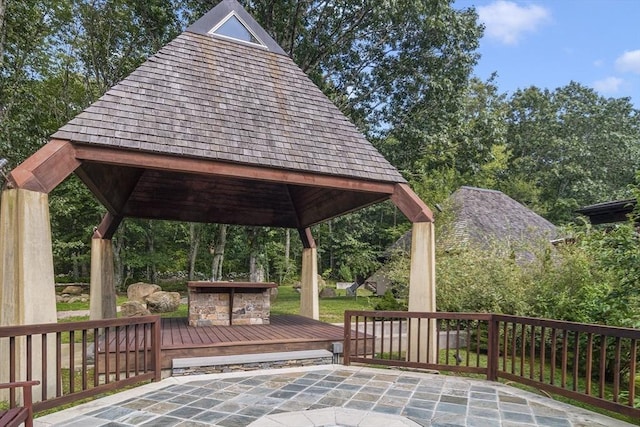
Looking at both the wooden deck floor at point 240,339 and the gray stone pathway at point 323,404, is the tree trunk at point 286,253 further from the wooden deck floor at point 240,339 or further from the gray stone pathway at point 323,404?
the gray stone pathway at point 323,404

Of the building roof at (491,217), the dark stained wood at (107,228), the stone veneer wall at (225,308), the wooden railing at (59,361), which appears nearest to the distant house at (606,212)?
the building roof at (491,217)

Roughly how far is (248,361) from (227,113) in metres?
3.72

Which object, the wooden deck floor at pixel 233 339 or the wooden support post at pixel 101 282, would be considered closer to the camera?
the wooden deck floor at pixel 233 339

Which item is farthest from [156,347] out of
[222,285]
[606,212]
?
[606,212]

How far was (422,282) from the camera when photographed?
18.8ft

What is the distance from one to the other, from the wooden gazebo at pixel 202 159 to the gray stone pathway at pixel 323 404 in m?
1.18

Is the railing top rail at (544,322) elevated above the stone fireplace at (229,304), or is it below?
above

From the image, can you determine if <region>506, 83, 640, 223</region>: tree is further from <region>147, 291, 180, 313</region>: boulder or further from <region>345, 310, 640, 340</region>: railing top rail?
<region>345, 310, 640, 340</region>: railing top rail

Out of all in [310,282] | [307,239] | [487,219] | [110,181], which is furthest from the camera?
[487,219]

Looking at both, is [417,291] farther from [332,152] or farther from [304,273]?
[304,273]

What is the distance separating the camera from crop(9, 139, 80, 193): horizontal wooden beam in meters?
4.02

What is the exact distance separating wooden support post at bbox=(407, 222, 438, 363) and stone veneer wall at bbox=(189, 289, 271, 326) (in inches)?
123

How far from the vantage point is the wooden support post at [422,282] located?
5688mm

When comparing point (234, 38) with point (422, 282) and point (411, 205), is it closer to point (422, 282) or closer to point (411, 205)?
point (411, 205)
